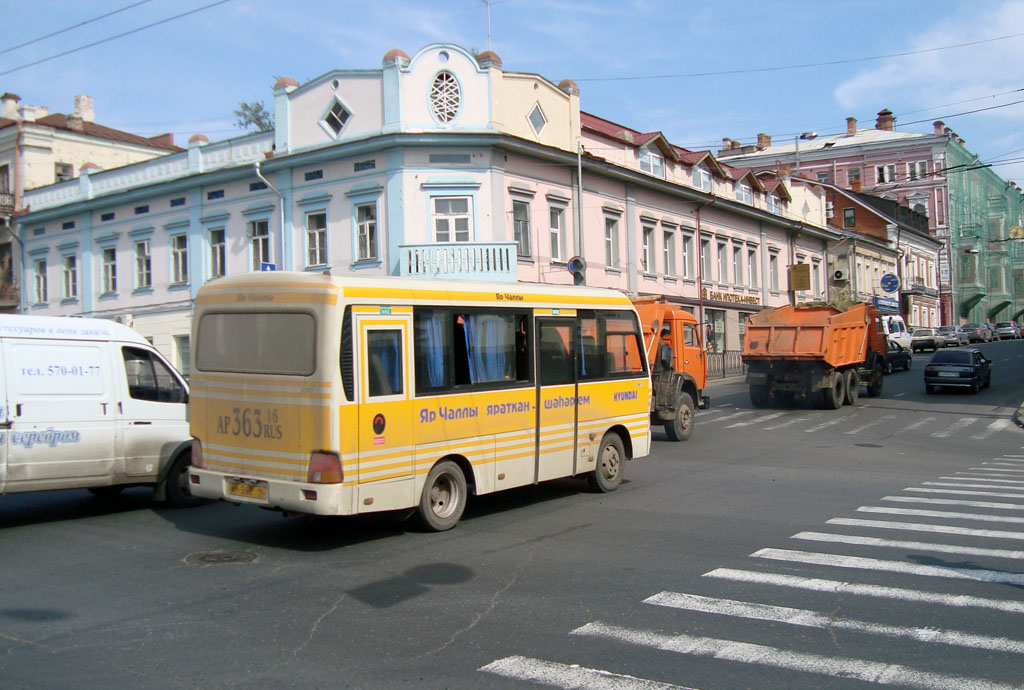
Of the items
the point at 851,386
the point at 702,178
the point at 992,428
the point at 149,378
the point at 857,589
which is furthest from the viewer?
the point at 702,178

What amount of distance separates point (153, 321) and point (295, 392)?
2778 centimetres

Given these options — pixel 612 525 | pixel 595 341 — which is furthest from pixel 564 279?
pixel 612 525

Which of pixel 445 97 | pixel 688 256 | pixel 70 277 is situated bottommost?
pixel 70 277

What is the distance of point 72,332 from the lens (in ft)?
33.1

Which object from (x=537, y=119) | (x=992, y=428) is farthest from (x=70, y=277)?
(x=992, y=428)

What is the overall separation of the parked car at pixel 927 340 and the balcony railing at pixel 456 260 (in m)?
36.9

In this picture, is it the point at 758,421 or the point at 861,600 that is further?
the point at 758,421

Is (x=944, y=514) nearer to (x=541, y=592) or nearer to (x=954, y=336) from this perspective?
(x=541, y=592)

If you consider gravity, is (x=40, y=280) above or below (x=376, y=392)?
above

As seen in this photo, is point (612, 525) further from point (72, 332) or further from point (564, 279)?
point (564, 279)

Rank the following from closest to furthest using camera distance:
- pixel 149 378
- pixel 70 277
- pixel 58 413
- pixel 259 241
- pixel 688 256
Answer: pixel 58 413
pixel 149 378
pixel 259 241
pixel 70 277
pixel 688 256

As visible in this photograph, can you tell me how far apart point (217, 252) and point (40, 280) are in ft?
37.7

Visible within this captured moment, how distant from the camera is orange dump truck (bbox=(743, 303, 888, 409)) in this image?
80.2 ft

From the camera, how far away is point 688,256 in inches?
1496
